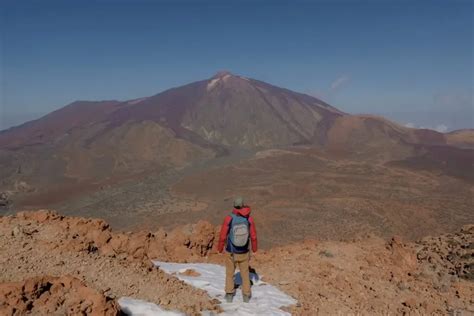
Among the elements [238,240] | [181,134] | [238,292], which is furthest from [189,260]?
[181,134]

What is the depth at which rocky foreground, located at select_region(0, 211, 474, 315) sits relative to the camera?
14.3 ft

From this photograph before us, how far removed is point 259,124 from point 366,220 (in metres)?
35.0

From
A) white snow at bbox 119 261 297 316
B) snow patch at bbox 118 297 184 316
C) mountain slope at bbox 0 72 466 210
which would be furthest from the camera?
mountain slope at bbox 0 72 466 210

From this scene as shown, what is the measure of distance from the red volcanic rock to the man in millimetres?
1889

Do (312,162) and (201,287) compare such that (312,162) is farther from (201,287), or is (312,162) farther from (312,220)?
(201,287)

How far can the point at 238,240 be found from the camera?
19.1 ft

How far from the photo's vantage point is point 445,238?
11.2m

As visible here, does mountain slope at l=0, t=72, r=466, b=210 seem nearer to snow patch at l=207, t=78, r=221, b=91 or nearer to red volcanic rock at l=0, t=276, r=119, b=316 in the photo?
snow patch at l=207, t=78, r=221, b=91

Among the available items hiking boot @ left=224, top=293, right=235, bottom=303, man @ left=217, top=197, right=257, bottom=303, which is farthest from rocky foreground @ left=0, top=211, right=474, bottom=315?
man @ left=217, top=197, right=257, bottom=303

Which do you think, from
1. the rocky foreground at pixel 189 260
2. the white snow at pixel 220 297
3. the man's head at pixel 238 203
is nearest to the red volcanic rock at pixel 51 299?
the rocky foreground at pixel 189 260

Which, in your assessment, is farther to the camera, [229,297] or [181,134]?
[181,134]

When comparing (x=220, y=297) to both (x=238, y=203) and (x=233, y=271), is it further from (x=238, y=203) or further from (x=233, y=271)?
(x=238, y=203)

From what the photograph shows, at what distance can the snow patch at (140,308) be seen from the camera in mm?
4852

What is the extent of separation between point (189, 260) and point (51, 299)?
4646 millimetres
